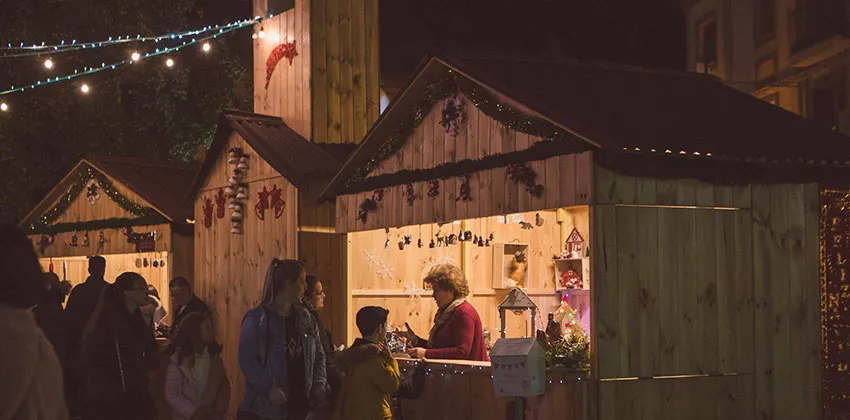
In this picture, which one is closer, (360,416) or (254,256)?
(360,416)

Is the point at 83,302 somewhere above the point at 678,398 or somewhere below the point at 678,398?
above

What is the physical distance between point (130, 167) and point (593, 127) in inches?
449

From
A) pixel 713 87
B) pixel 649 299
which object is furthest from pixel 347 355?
pixel 713 87

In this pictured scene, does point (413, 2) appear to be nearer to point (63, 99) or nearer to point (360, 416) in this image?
point (63, 99)

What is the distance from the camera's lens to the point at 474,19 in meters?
28.8

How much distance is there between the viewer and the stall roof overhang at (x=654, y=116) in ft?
31.5

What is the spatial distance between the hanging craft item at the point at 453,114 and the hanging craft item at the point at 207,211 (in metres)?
5.56

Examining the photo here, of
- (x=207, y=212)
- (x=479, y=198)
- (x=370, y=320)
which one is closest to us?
(x=370, y=320)

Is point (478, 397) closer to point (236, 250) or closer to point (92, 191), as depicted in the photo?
point (236, 250)

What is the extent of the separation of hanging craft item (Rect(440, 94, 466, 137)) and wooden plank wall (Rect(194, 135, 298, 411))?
326 cm

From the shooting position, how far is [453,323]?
36.3 feet

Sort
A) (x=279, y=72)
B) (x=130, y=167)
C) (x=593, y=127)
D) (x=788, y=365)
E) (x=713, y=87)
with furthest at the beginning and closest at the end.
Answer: (x=130, y=167), (x=279, y=72), (x=713, y=87), (x=788, y=365), (x=593, y=127)

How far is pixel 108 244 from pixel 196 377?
10227 mm

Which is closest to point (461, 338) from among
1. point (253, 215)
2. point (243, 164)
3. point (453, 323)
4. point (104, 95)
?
point (453, 323)
